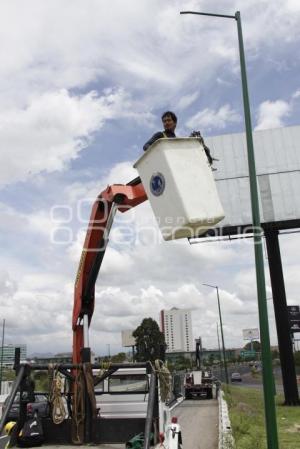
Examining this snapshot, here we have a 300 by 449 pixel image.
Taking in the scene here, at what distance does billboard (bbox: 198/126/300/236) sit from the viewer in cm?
2430

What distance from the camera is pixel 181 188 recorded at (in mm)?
4844

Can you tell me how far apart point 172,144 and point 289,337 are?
20743mm

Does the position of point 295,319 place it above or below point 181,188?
above

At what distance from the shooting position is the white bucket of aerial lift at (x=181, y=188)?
15.8ft

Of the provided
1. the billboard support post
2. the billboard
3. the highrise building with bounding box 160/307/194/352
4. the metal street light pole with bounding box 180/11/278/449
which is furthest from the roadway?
the highrise building with bounding box 160/307/194/352

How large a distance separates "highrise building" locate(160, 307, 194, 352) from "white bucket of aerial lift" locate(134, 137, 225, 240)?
127 meters

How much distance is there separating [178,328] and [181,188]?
133 m

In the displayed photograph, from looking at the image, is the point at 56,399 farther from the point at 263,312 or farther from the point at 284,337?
the point at 284,337

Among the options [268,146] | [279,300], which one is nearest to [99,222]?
[279,300]

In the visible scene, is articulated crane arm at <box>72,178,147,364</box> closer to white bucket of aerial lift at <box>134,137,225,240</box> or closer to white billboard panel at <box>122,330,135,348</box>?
white bucket of aerial lift at <box>134,137,225,240</box>

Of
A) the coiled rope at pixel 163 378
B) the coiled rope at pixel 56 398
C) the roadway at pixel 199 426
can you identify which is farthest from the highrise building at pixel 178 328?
the coiled rope at pixel 163 378

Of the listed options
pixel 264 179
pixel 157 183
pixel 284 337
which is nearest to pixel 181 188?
pixel 157 183

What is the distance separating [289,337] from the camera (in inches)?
936

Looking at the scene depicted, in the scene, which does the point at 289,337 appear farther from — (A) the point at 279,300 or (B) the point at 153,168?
(B) the point at 153,168
